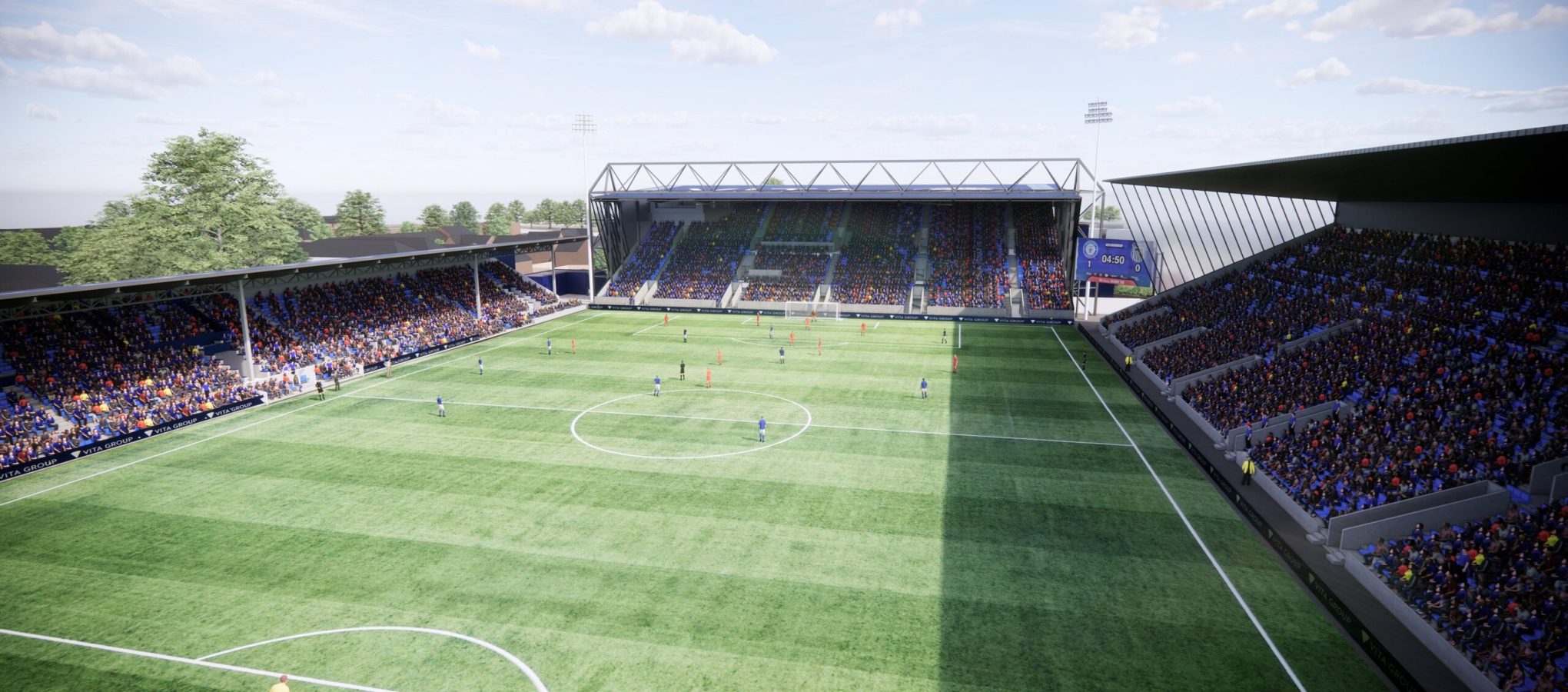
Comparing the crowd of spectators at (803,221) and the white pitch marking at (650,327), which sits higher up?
the crowd of spectators at (803,221)

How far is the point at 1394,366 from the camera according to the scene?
86.7ft

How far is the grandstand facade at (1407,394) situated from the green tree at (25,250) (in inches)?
3648

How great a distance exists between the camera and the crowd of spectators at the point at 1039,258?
58.7m

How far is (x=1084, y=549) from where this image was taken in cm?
1891

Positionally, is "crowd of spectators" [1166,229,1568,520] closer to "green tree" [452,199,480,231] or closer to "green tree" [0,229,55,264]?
"green tree" [0,229,55,264]

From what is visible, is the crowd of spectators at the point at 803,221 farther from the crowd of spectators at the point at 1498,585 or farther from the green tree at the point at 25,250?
the green tree at the point at 25,250

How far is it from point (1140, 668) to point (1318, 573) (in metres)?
6.61

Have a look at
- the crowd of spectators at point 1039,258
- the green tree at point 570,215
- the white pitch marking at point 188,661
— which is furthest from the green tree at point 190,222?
the green tree at point 570,215

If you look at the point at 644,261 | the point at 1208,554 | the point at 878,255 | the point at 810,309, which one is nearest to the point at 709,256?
the point at 644,261

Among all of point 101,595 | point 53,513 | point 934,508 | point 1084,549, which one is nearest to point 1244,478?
point 1084,549

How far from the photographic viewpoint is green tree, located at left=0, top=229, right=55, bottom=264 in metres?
68.9

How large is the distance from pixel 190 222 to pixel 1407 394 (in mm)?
73589

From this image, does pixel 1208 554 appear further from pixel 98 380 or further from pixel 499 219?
pixel 499 219

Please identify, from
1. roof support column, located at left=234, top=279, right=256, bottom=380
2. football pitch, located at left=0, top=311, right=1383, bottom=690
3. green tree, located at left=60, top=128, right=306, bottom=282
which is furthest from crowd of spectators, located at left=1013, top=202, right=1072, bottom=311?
green tree, located at left=60, top=128, right=306, bottom=282
